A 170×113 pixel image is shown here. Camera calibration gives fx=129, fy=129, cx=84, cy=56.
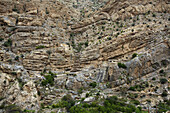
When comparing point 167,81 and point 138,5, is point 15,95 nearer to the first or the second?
point 167,81

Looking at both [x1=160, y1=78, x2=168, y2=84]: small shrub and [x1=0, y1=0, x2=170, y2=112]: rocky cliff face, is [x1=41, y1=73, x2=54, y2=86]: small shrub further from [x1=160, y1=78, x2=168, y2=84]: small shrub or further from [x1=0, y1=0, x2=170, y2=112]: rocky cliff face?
[x1=160, y1=78, x2=168, y2=84]: small shrub

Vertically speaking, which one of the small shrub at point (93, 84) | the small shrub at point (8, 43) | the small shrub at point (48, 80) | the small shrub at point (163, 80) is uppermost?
the small shrub at point (8, 43)

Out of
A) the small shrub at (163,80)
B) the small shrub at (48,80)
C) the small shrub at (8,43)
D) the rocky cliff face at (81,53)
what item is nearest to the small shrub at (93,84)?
the rocky cliff face at (81,53)

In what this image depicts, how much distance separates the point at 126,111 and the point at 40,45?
26.9 m

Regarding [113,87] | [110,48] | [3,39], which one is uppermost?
[3,39]

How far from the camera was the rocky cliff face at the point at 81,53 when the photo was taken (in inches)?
993

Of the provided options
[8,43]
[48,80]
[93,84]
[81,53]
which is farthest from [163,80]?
[8,43]

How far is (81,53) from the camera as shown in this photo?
37031mm

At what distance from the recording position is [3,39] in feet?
113

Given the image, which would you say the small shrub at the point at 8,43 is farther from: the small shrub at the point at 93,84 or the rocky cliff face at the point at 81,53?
the small shrub at the point at 93,84

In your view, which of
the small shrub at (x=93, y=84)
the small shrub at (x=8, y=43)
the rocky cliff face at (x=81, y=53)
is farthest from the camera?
the small shrub at (x=8, y=43)

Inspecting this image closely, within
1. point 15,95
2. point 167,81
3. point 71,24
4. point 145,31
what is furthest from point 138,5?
point 15,95

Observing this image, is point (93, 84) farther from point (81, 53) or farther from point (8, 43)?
point (8, 43)

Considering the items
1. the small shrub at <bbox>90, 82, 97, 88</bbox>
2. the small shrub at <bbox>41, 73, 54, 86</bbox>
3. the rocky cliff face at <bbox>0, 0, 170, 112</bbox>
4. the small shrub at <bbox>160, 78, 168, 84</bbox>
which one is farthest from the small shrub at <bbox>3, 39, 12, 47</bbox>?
the small shrub at <bbox>160, 78, 168, 84</bbox>
